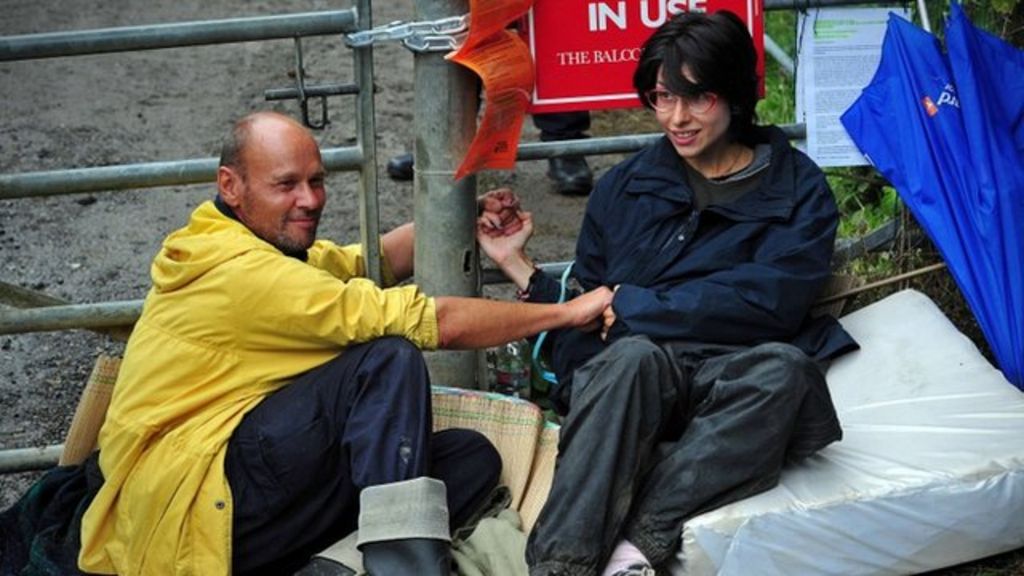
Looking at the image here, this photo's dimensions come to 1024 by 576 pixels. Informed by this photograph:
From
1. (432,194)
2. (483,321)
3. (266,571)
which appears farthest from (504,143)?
(266,571)

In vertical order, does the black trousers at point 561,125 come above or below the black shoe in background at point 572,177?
above

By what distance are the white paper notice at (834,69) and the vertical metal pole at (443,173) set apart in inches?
39.5

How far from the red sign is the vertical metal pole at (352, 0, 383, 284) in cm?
43

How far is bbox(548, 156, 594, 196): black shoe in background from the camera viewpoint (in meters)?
6.73

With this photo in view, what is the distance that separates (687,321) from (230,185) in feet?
3.93

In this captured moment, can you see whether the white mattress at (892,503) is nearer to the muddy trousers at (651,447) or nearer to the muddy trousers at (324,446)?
the muddy trousers at (651,447)

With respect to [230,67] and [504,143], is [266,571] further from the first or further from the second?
[230,67]

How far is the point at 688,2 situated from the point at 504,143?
2.15 feet

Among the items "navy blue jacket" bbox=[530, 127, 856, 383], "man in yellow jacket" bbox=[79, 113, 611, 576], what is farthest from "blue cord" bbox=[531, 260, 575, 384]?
"man in yellow jacket" bbox=[79, 113, 611, 576]

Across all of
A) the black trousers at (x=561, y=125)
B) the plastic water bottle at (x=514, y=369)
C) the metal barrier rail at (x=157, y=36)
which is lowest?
the plastic water bottle at (x=514, y=369)

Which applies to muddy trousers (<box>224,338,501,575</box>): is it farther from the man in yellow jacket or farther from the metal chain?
the metal chain

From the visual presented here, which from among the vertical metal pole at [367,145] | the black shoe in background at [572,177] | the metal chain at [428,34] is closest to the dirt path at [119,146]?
the black shoe in background at [572,177]

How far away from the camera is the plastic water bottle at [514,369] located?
450 cm

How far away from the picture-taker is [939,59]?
4.31 m
